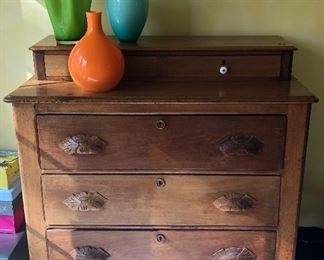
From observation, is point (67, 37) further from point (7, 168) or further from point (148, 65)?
point (7, 168)

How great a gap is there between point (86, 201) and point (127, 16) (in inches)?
26.5

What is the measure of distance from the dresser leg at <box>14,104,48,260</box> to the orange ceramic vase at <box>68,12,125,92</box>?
7.4 inches

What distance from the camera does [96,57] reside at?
1457 mm

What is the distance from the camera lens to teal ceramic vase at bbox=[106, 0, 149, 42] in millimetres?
1653

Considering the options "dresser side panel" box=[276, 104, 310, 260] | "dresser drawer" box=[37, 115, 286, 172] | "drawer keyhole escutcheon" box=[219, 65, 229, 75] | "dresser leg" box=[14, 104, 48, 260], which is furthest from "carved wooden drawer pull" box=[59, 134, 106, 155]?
"dresser side panel" box=[276, 104, 310, 260]

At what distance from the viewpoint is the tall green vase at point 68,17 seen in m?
1.61

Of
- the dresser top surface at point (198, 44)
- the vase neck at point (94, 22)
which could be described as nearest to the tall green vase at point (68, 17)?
the dresser top surface at point (198, 44)

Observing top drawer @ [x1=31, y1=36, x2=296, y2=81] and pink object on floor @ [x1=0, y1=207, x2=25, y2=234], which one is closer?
top drawer @ [x1=31, y1=36, x2=296, y2=81]

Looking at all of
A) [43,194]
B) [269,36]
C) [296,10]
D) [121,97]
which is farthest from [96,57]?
[296,10]

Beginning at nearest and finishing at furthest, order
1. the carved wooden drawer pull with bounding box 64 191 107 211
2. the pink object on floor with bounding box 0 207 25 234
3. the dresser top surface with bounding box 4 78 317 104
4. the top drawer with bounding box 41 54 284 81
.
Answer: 1. the dresser top surface with bounding box 4 78 317 104
2. the carved wooden drawer pull with bounding box 64 191 107 211
3. the top drawer with bounding box 41 54 284 81
4. the pink object on floor with bounding box 0 207 25 234

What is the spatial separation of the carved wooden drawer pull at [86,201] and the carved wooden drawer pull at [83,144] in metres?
0.15

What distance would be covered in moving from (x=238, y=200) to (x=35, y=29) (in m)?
1.09

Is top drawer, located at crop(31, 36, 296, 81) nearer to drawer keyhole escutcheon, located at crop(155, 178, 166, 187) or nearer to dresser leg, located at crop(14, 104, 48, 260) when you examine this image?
dresser leg, located at crop(14, 104, 48, 260)

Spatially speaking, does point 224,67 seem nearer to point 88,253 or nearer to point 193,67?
point 193,67
